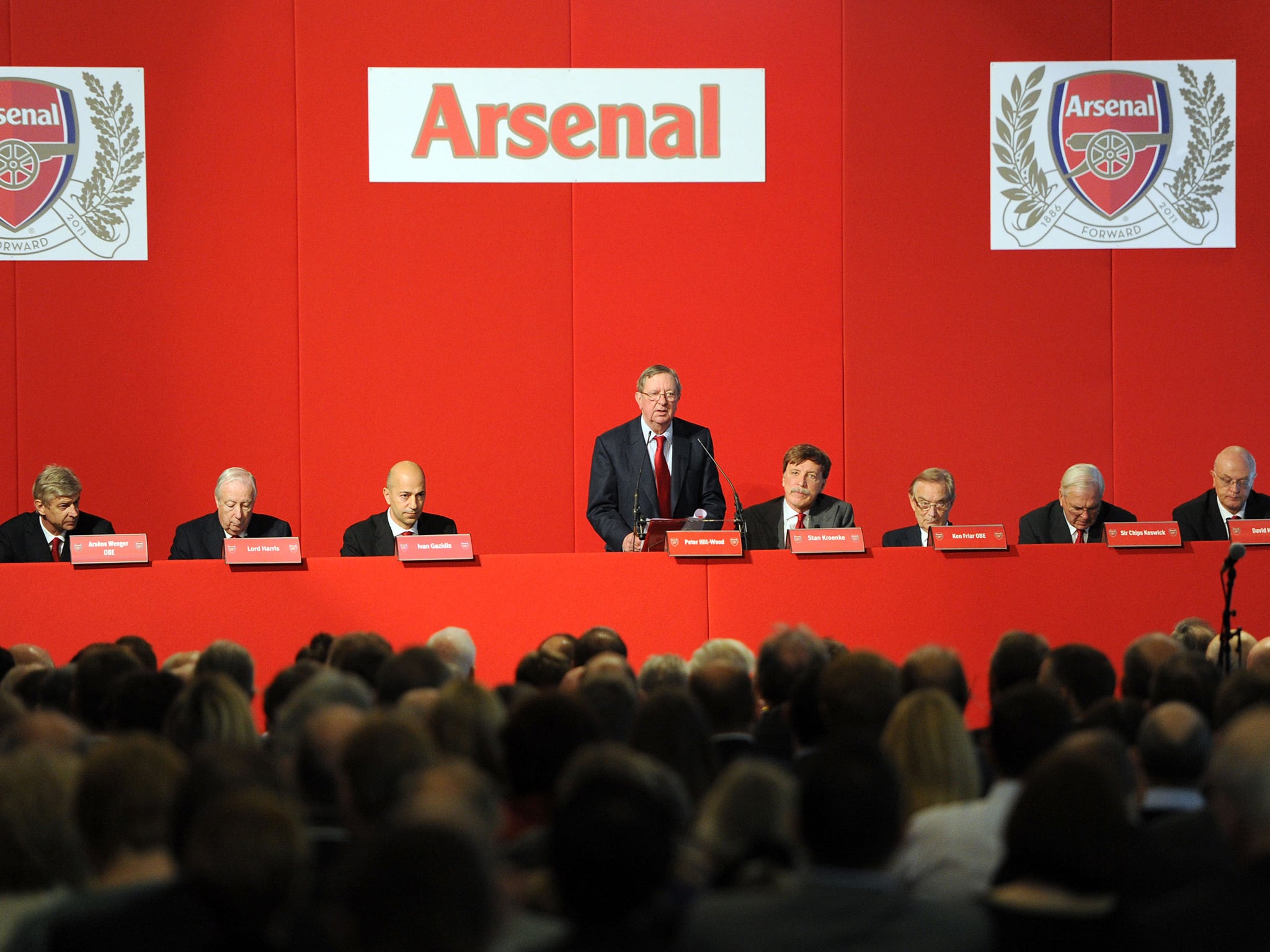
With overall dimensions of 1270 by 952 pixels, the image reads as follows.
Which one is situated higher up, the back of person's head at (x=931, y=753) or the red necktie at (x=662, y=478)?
the red necktie at (x=662, y=478)

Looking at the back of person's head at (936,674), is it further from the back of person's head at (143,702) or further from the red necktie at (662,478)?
the red necktie at (662,478)

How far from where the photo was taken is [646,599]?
4.38m

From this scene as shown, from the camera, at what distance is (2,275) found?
6352 mm

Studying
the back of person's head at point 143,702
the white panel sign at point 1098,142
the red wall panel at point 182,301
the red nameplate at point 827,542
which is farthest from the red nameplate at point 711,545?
the white panel sign at point 1098,142

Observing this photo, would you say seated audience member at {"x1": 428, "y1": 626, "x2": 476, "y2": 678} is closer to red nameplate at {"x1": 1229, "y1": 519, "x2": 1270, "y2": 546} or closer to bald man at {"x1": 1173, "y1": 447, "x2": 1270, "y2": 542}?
red nameplate at {"x1": 1229, "y1": 519, "x2": 1270, "y2": 546}

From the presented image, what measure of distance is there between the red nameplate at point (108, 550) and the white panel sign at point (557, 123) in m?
2.73

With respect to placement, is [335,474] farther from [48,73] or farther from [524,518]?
[48,73]

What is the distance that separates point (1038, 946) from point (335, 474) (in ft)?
17.5

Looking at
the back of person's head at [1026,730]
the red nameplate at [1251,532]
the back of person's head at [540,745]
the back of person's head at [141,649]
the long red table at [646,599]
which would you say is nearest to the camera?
the back of person's head at [540,745]

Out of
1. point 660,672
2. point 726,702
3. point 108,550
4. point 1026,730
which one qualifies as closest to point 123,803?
point 726,702

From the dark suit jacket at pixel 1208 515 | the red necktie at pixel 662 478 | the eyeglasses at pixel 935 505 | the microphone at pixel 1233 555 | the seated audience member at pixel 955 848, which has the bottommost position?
the seated audience member at pixel 955 848

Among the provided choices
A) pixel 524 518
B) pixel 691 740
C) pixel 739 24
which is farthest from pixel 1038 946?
pixel 739 24

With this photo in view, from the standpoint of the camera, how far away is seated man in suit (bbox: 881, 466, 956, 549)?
17.0 ft

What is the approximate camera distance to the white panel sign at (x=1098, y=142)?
6.66m
